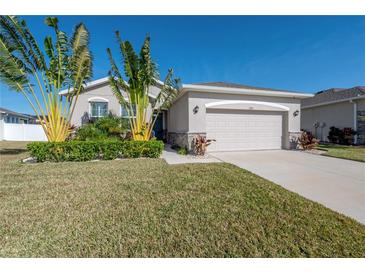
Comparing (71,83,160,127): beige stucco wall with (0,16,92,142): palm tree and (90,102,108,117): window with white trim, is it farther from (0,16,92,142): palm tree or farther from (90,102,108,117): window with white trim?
(0,16,92,142): palm tree

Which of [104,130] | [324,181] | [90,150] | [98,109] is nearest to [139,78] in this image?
[90,150]

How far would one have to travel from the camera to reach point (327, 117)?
1678cm

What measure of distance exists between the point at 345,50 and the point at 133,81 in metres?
11.6

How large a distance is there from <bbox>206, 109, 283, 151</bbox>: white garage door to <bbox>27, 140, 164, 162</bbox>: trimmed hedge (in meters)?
3.45

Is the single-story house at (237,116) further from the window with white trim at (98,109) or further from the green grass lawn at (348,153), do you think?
the window with white trim at (98,109)

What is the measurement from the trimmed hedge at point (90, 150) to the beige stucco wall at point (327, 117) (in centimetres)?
1649

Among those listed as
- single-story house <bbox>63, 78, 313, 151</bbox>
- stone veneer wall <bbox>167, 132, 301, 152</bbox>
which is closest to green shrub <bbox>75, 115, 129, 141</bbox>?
stone veneer wall <bbox>167, 132, 301, 152</bbox>

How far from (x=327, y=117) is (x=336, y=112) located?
2.85 feet

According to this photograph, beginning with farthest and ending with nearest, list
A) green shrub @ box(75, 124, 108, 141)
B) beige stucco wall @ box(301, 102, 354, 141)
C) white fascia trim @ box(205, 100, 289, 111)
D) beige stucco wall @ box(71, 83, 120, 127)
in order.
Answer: beige stucco wall @ box(301, 102, 354, 141) < beige stucco wall @ box(71, 83, 120, 127) < green shrub @ box(75, 124, 108, 141) < white fascia trim @ box(205, 100, 289, 111)

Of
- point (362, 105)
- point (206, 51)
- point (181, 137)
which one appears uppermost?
point (206, 51)

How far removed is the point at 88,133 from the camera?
1009 centimetres

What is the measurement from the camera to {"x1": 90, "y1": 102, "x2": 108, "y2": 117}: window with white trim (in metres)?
13.4

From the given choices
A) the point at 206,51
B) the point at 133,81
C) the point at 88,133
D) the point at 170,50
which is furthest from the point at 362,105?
the point at 88,133
